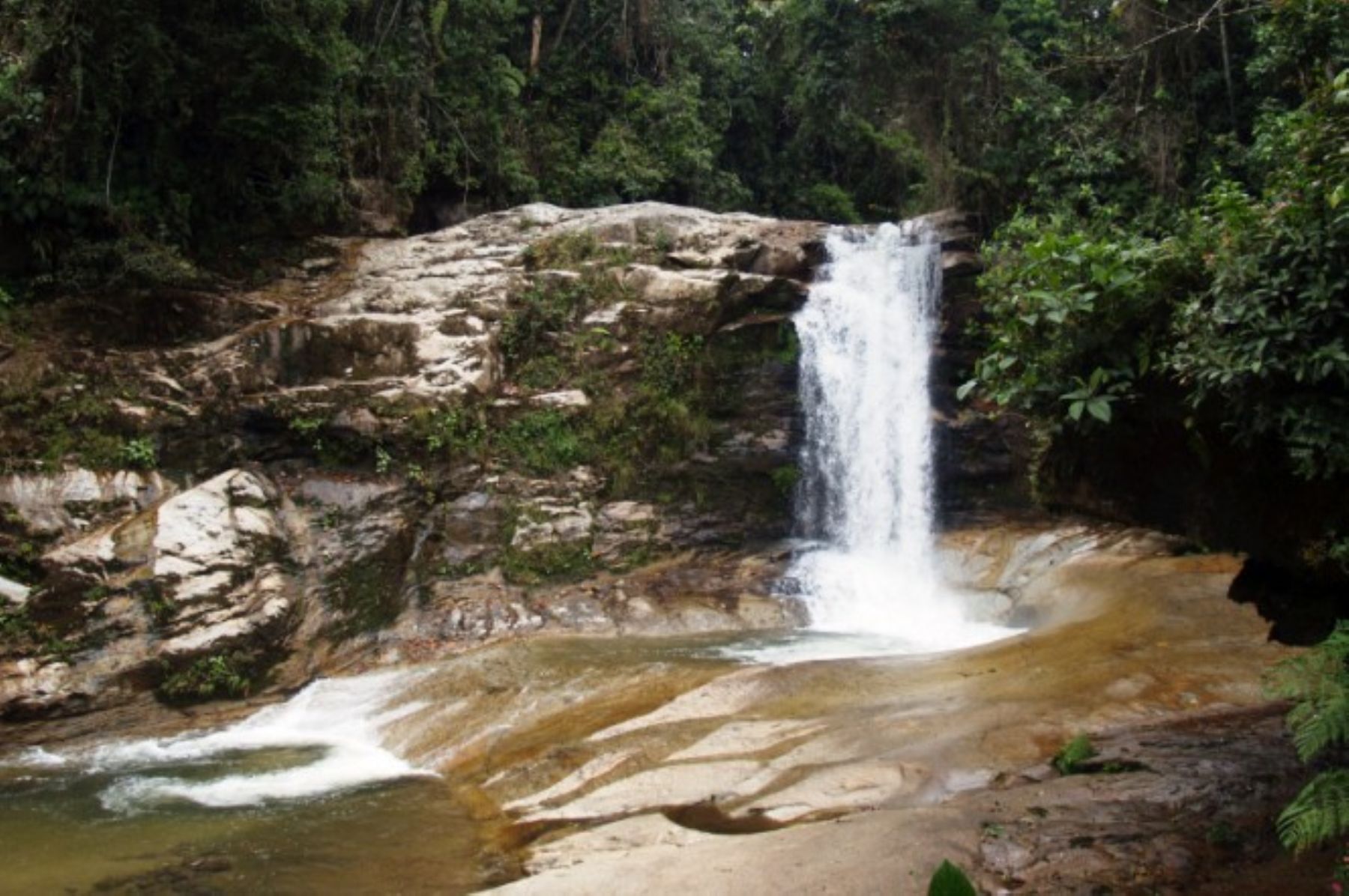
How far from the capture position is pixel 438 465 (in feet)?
42.6

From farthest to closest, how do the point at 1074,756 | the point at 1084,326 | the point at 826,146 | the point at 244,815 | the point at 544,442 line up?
the point at 826,146, the point at 544,442, the point at 244,815, the point at 1074,756, the point at 1084,326

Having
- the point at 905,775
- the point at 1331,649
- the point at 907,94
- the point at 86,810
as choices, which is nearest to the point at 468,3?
the point at 907,94

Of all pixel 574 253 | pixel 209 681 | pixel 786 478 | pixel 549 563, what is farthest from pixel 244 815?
pixel 574 253

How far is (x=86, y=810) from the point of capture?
710 cm

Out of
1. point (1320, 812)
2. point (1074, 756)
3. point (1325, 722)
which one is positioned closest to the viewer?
point (1320, 812)

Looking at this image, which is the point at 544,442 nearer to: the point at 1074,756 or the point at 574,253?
the point at 574,253

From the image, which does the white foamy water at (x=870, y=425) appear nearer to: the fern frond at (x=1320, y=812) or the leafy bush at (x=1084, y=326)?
the leafy bush at (x=1084, y=326)

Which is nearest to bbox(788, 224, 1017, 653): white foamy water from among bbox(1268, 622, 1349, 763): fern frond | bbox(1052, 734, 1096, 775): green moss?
bbox(1052, 734, 1096, 775): green moss

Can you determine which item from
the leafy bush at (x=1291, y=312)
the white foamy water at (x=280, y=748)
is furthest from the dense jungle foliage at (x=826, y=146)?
the white foamy water at (x=280, y=748)

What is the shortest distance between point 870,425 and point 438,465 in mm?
6640

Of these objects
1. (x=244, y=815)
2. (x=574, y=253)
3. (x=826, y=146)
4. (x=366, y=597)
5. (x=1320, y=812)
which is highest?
(x=826, y=146)

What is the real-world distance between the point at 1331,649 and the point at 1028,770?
1993 mm

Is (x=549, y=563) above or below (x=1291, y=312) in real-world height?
below

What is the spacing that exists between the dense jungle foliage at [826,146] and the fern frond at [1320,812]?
4.10 ft
